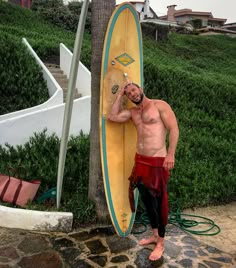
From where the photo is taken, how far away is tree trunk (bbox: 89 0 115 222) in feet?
14.6

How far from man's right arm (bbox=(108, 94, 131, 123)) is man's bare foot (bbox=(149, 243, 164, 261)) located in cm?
148

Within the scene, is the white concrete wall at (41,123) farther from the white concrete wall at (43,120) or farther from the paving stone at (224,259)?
the paving stone at (224,259)

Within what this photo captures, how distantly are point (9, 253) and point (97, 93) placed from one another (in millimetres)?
2126

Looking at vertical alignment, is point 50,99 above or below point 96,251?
above

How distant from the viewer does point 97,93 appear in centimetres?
458

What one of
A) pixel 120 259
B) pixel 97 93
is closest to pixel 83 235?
pixel 120 259

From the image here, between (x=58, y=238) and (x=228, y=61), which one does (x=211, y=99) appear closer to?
(x=58, y=238)

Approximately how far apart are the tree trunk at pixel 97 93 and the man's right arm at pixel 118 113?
53 centimetres

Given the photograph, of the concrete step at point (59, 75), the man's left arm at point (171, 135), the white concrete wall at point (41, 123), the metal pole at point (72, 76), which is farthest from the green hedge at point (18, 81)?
the man's left arm at point (171, 135)

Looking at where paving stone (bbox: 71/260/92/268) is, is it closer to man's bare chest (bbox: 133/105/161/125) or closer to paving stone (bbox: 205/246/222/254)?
paving stone (bbox: 205/246/222/254)

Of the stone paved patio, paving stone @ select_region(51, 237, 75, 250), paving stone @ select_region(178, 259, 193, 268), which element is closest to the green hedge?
the stone paved patio

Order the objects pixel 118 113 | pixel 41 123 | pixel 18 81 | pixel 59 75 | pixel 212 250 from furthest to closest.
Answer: pixel 59 75 → pixel 18 81 → pixel 41 123 → pixel 212 250 → pixel 118 113

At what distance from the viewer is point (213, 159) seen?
737cm

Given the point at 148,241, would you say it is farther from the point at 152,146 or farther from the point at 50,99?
the point at 50,99
